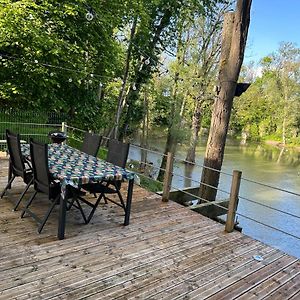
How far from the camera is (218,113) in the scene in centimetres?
543

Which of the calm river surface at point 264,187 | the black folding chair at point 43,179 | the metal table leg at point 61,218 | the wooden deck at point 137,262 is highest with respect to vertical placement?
the black folding chair at point 43,179

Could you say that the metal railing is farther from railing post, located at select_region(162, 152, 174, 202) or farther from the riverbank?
the riverbank

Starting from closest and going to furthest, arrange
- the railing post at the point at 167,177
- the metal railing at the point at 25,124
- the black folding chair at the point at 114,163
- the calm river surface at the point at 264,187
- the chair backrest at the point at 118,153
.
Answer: the black folding chair at the point at 114,163 → the chair backrest at the point at 118,153 → the railing post at the point at 167,177 → the metal railing at the point at 25,124 → the calm river surface at the point at 264,187

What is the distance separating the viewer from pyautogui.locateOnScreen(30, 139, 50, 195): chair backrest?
3.22 meters

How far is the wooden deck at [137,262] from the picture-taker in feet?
8.05

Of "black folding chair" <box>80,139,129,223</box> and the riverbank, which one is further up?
"black folding chair" <box>80,139,129,223</box>

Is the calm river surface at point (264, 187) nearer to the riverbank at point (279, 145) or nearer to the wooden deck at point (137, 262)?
the wooden deck at point (137, 262)

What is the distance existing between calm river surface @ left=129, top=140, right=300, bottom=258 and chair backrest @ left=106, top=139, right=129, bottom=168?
146cm

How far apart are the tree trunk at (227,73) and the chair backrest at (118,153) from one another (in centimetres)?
175

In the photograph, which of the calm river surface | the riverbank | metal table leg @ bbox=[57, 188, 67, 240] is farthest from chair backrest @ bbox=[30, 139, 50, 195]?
the riverbank

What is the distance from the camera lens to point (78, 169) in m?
3.55

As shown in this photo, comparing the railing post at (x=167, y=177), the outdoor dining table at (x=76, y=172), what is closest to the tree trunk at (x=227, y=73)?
the railing post at (x=167, y=177)

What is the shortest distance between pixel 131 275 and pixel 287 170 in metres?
15.6

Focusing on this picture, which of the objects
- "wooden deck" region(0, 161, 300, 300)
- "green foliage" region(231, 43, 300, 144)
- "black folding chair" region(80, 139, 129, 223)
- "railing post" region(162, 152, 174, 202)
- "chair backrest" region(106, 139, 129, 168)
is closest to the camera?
"wooden deck" region(0, 161, 300, 300)
